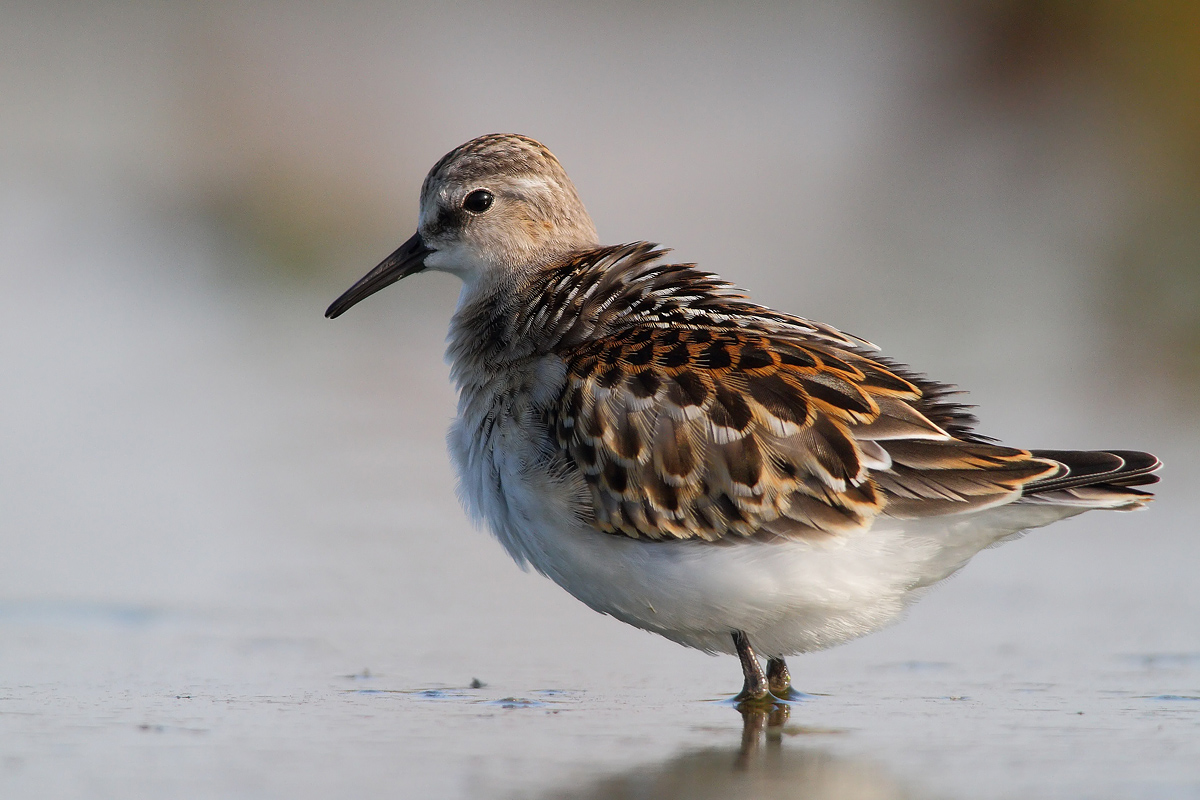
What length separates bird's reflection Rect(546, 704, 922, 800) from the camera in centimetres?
425

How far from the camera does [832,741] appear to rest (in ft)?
16.1

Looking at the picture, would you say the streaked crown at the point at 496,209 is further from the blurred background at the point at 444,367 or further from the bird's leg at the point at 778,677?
the bird's leg at the point at 778,677

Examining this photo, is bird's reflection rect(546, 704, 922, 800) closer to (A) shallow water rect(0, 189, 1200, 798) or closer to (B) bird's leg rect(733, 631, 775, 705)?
(A) shallow water rect(0, 189, 1200, 798)

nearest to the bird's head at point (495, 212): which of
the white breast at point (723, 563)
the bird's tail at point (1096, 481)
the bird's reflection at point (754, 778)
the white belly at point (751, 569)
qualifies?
the white breast at point (723, 563)

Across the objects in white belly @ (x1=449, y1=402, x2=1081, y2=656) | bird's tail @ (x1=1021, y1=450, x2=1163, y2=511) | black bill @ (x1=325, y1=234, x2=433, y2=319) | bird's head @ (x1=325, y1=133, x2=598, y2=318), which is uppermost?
bird's head @ (x1=325, y1=133, x2=598, y2=318)

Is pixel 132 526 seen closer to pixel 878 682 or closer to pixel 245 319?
pixel 878 682

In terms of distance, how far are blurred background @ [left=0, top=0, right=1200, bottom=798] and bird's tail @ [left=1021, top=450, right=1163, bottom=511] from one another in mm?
720

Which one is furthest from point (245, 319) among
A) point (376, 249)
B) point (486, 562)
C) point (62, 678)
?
point (62, 678)

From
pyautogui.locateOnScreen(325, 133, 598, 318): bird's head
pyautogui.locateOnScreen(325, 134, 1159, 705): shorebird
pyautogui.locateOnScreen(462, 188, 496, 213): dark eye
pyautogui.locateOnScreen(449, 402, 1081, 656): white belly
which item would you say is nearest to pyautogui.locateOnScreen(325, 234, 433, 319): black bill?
pyautogui.locateOnScreen(325, 133, 598, 318): bird's head

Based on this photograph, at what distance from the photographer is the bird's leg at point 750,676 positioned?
554cm

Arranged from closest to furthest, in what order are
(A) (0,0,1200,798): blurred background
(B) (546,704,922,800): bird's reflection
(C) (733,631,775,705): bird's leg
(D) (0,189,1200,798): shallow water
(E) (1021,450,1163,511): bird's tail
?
(B) (546,704,922,800): bird's reflection → (D) (0,189,1200,798): shallow water → (A) (0,0,1200,798): blurred background → (E) (1021,450,1163,511): bird's tail → (C) (733,631,775,705): bird's leg

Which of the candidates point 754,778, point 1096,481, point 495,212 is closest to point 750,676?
point 754,778

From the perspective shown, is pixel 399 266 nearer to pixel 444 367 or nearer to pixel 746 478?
pixel 746 478

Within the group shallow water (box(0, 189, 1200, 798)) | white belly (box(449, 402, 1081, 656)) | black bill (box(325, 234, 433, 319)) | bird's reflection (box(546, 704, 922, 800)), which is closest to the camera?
bird's reflection (box(546, 704, 922, 800))
